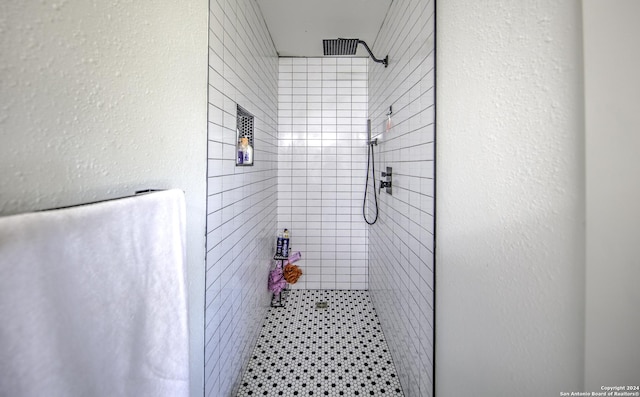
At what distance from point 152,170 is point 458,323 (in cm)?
112

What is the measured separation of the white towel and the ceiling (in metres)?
1.84

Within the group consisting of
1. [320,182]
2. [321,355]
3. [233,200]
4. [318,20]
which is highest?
[318,20]

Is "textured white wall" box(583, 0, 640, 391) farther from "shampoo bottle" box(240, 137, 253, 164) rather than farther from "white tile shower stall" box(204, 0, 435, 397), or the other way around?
"shampoo bottle" box(240, 137, 253, 164)

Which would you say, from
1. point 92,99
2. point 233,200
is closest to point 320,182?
point 233,200

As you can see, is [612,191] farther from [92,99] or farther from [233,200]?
[233,200]

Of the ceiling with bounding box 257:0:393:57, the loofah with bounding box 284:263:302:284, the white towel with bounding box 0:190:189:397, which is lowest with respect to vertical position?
the loofah with bounding box 284:263:302:284

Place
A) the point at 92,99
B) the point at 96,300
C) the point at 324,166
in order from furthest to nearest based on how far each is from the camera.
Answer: the point at 324,166
the point at 92,99
the point at 96,300

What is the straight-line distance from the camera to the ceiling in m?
1.76

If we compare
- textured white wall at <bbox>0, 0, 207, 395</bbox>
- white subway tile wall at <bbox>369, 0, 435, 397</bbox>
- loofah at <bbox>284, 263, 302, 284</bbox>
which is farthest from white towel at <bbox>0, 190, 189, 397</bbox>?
loofah at <bbox>284, 263, 302, 284</bbox>

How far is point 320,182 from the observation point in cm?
266

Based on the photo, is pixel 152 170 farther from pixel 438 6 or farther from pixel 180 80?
pixel 438 6

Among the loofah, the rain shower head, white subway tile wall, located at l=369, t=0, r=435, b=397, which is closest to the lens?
white subway tile wall, located at l=369, t=0, r=435, b=397

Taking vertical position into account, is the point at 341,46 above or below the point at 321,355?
above

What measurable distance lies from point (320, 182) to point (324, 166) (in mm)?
180
